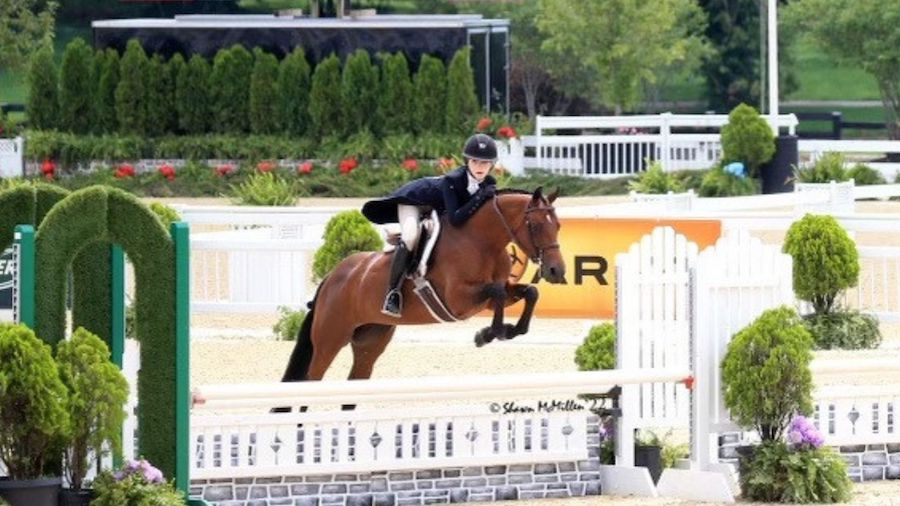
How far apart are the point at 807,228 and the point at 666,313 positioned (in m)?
5.53

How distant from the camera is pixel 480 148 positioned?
14.2 meters

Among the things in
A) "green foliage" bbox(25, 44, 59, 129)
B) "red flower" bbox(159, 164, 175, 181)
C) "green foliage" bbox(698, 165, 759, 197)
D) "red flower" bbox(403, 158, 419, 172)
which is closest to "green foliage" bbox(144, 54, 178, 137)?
"green foliage" bbox(25, 44, 59, 129)

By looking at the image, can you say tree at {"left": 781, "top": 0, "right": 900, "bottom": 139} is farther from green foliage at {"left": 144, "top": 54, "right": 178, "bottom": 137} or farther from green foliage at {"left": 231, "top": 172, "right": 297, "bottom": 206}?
green foliage at {"left": 231, "top": 172, "right": 297, "bottom": 206}

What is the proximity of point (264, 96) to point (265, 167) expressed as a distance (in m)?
2.17

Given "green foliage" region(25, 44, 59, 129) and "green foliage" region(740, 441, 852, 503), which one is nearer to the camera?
"green foliage" region(740, 441, 852, 503)

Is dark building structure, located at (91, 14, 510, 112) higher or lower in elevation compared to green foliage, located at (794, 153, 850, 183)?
higher

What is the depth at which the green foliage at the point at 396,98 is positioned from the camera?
3584 cm

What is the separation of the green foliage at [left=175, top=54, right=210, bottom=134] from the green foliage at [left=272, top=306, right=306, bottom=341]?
1682 centimetres

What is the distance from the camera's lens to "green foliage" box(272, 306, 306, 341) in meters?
19.3

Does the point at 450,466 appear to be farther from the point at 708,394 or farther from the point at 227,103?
the point at 227,103

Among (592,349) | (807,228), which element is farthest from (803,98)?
(592,349)

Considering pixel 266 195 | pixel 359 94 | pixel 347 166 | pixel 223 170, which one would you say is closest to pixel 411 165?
pixel 347 166

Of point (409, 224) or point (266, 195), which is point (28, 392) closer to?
point (409, 224)

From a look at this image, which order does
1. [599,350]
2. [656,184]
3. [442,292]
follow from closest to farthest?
1. [599,350]
2. [442,292]
3. [656,184]
